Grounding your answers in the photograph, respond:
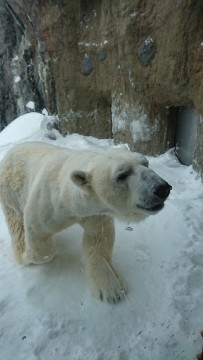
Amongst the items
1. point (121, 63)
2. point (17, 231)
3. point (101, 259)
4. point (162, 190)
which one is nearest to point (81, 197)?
point (162, 190)

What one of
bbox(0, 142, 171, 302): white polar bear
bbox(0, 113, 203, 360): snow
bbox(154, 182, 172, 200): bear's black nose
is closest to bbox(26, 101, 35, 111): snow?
bbox(0, 113, 203, 360): snow

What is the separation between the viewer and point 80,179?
2.16 metres

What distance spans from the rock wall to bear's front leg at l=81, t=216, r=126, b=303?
2.38m

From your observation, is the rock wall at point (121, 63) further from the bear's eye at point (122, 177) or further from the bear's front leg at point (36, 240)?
the bear's eye at point (122, 177)

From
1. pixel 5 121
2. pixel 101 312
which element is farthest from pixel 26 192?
pixel 5 121

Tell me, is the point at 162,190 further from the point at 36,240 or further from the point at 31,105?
the point at 31,105

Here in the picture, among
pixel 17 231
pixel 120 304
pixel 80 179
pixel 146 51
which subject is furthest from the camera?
pixel 146 51

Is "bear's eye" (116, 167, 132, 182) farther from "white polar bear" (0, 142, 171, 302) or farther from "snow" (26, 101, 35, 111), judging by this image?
"snow" (26, 101, 35, 111)

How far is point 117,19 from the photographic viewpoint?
18.2ft

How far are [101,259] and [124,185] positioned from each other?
3.26ft

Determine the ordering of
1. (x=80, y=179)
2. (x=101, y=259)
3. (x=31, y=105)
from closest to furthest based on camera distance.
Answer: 1. (x=80, y=179)
2. (x=101, y=259)
3. (x=31, y=105)

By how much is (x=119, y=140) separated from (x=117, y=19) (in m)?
1.91

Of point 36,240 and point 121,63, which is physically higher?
point 121,63

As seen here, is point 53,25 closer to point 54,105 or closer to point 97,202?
point 54,105
